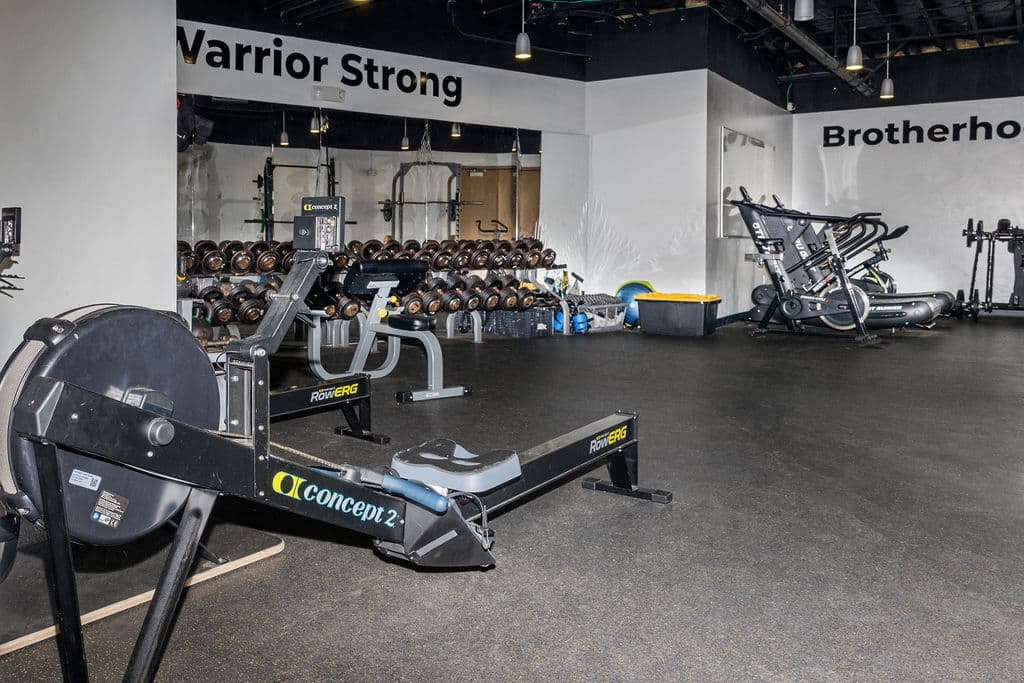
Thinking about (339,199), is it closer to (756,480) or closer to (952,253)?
(756,480)

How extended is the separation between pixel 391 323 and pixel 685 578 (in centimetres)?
295

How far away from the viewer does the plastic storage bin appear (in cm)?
859

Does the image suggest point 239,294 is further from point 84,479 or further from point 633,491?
point 84,479

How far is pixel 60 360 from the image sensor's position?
164 cm

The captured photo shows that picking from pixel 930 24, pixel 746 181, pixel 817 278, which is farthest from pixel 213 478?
pixel 930 24

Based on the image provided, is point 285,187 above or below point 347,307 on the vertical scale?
above

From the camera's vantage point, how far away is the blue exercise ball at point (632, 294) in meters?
9.32

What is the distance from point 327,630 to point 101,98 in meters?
3.11

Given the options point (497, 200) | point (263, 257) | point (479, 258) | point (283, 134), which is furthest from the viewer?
point (497, 200)

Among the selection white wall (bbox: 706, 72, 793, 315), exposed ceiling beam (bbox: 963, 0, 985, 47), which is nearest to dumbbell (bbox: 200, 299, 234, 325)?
white wall (bbox: 706, 72, 793, 315)

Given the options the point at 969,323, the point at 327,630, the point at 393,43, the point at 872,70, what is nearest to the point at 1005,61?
the point at 872,70

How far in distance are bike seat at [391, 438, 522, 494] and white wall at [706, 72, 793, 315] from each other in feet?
24.0

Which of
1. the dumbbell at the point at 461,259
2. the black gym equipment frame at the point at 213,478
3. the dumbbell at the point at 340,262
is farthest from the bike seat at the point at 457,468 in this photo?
the dumbbell at the point at 461,259

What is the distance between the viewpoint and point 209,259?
Result: 21.4ft
